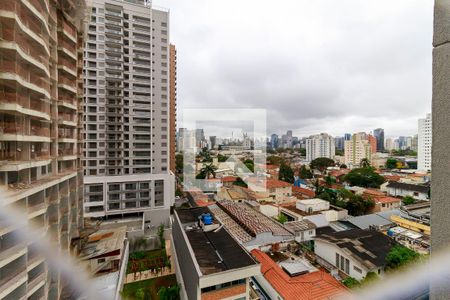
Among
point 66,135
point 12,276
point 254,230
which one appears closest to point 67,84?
point 66,135

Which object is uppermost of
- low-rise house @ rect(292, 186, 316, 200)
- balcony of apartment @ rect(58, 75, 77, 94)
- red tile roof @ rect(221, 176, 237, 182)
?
balcony of apartment @ rect(58, 75, 77, 94)

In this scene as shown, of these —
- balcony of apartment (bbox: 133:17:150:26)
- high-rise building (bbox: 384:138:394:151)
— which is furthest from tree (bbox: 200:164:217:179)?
high-rise building (bbox: 384:138:394:151)

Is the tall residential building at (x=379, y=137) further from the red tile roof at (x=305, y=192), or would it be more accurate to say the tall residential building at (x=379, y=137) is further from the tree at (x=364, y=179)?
the red tile roof at (x=305, y=192)

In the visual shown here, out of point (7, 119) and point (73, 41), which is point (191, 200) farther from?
point (7, 119)

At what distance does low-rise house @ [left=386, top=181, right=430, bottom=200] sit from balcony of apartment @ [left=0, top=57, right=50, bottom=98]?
14.1 metres

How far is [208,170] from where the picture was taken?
11.6 metres

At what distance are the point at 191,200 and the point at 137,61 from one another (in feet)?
20.0

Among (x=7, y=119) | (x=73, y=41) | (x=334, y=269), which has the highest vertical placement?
(x=73, y=41)

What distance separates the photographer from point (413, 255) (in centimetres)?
382

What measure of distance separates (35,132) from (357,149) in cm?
2721

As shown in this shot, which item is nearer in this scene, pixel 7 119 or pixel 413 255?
pixel 7 119

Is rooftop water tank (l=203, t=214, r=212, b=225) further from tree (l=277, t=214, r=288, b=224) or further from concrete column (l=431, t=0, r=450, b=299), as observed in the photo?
concrete column (l=431, t=0, r=450, b=299)

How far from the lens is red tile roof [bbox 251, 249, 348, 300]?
10.7 ft

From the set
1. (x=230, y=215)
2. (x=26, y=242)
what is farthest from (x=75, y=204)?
(x=230, y=215)
